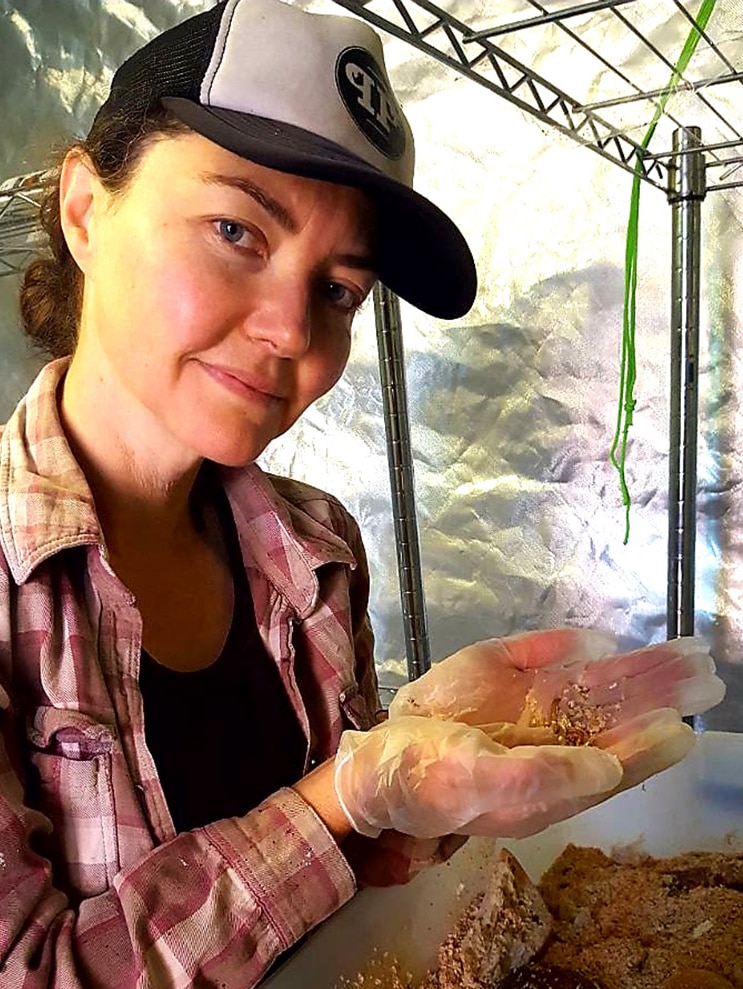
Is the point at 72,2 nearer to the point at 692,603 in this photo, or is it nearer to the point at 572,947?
the point at 692,603

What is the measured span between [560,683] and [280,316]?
0.31 m

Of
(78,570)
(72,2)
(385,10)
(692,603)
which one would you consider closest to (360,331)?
(385,10)

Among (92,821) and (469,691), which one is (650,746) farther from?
(92,821)

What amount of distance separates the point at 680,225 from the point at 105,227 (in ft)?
2.23

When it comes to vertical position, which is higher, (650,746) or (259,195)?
(259,195)

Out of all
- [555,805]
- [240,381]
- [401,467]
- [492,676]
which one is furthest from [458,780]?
[401,467]

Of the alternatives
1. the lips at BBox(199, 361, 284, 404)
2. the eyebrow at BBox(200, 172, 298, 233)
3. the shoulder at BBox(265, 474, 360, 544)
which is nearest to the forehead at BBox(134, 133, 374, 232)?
the eyebrow at BBox(200, 172, 298, 233)

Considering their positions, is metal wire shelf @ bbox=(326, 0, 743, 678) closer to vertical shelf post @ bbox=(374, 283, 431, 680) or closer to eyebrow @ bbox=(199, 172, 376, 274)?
vertical shelf post @ bbox=(374, 283, 431, 680)

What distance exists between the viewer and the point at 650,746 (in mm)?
562

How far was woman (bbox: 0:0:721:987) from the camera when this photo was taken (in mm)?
532

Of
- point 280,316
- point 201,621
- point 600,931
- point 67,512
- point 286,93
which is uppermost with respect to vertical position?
point 286,93

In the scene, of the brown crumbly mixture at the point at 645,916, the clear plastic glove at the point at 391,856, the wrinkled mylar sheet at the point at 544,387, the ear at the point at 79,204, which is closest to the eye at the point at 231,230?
the ear at the point at 79,204

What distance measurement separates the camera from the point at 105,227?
0.62 metres

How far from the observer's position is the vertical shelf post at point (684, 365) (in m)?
1.05
